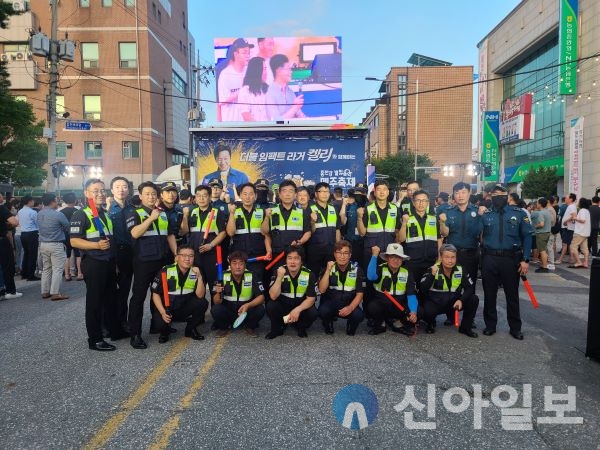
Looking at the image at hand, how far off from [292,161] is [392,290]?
431 cm

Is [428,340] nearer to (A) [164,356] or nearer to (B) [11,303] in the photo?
(A) [164,356]

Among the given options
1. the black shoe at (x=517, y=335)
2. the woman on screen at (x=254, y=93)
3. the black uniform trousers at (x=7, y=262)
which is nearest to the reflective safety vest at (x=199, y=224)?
the black shoe at (x=517, y=335)

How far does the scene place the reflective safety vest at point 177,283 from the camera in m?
5.42

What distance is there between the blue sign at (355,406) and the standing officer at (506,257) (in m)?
2.49

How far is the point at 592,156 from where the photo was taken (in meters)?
23.0

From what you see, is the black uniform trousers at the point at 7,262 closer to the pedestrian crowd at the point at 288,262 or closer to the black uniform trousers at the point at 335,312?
the pedestrian crowd at the point at 288,262

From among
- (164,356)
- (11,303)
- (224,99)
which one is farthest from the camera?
(224,99)

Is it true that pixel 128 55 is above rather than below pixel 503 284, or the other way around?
above

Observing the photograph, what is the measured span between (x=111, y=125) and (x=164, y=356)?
33582 millimetres

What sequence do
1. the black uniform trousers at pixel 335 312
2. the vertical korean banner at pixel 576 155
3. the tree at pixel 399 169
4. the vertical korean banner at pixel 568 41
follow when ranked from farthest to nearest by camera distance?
the tree at pixel 399 169
the vertical korean banner at pixel 576 155
the vertical korean banner at pixel 568 41
the black uniform trousers at pixel 335 312

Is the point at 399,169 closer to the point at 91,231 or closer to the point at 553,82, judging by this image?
the point at 553,82

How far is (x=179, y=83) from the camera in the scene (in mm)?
46156

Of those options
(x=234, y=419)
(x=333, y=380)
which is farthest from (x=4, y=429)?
(x=333, y=380)

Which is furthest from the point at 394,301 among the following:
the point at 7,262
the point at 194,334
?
the point at 7,262
